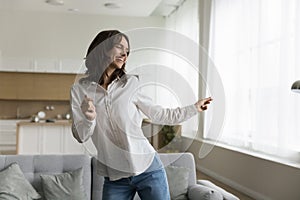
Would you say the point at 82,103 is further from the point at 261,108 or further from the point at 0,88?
the point at 0,88

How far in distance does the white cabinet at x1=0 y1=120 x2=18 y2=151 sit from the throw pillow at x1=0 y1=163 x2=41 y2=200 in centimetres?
555

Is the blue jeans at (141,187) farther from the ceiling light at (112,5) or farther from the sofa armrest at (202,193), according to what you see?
the ceiling light at (112,5)

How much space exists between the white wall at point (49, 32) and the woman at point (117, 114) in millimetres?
7437

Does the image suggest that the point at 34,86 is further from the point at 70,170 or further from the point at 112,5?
the point at 70,170

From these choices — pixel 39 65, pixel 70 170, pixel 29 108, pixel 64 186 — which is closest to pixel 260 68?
pixel 70 170

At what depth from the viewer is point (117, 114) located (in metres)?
1.37

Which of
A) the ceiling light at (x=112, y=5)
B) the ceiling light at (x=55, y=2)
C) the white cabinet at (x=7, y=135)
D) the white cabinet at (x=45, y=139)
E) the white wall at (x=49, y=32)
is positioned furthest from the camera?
the white wall at (x=49, y=32)

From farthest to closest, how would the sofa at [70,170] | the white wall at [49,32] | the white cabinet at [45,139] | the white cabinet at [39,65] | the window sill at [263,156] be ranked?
the white wall at [49,32], the white cabinet at [39,65], the white cabinet at [45,139], the window sill at [263,156], the sofa at [70,170]

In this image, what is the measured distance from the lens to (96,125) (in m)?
1.40

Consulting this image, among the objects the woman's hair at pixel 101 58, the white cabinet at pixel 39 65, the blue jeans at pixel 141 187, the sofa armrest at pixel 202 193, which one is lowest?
the sofa armrest at pixel 202 193

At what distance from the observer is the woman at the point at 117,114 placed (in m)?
1.38

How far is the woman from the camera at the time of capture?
4.52ft

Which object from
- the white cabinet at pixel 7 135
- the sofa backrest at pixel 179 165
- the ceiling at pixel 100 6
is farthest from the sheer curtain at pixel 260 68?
the white cabinet at pixel 7 135

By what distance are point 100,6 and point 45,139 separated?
2.78m
